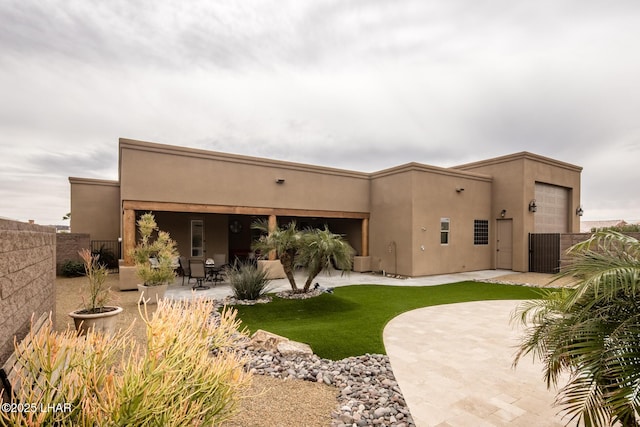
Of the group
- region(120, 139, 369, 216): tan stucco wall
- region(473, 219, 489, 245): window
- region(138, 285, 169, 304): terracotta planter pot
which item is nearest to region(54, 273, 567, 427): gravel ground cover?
region(138, 285, 169, 304): terracotta planter pot

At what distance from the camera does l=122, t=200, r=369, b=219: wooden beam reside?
35.7 feet

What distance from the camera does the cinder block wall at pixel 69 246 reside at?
13.7 m

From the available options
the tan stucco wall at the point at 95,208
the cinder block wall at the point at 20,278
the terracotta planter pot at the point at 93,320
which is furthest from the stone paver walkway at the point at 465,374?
the tan stucco wall at the point at 95,208

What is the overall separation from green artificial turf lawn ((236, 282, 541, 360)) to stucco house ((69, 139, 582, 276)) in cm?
306

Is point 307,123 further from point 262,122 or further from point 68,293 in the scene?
point 68,293

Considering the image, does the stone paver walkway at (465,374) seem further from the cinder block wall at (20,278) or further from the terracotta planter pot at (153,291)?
the terracotta planter pot at (153,291)

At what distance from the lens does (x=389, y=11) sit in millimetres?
7758

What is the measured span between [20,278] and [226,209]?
902cm

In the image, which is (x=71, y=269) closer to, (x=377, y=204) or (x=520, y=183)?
(x=377, y=204)

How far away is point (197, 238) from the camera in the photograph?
50.3ft

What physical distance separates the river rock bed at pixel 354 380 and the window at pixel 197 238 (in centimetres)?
1108

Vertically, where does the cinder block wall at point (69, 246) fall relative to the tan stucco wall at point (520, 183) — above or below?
below

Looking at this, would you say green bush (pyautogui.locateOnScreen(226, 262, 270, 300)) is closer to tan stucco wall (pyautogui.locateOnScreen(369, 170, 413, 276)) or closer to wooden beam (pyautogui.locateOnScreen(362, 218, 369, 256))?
tan stucco wall (pyautogui.locateOnScreen(369, 170, 413, 276))

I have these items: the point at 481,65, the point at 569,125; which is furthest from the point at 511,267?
the point at 481,65
